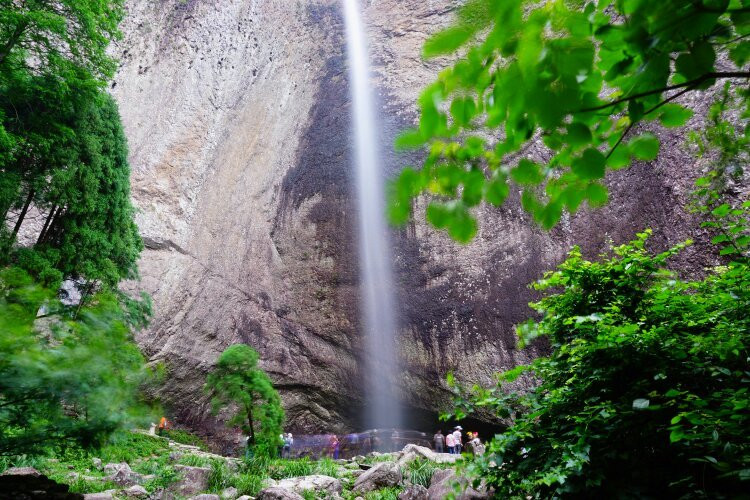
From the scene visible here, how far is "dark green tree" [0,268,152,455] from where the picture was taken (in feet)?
9.38

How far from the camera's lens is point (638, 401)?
5.97ft

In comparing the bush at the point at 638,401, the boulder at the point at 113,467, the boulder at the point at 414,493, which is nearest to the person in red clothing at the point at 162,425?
the boulder at the point at 113,467

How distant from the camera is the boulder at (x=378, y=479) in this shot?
7.47m

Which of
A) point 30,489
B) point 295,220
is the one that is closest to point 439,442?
point 295,220

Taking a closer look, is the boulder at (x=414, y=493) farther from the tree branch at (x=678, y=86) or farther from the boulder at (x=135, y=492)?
the tree branch at (x=678, y=86)

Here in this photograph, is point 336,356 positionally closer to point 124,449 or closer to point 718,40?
point 124,449

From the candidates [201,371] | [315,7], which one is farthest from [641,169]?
[315,7]

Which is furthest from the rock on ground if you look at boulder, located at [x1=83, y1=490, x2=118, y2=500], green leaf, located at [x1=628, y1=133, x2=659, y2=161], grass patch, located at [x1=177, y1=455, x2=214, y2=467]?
green leaf, located at [x1=628, y1=133, x2=659, y2=161]

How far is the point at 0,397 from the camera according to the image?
3053mm

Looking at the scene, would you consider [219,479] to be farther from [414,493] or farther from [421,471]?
[421,471]

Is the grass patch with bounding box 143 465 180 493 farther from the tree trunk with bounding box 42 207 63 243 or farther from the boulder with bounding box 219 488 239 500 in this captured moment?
the tree trunk with bounding box 42 207 63 243

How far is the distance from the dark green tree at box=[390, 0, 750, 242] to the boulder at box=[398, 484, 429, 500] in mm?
6793

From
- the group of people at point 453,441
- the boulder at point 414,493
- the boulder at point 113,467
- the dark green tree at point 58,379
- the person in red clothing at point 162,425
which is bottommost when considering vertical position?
the boulder at point 113,467

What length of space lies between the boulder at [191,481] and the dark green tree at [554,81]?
815cm
